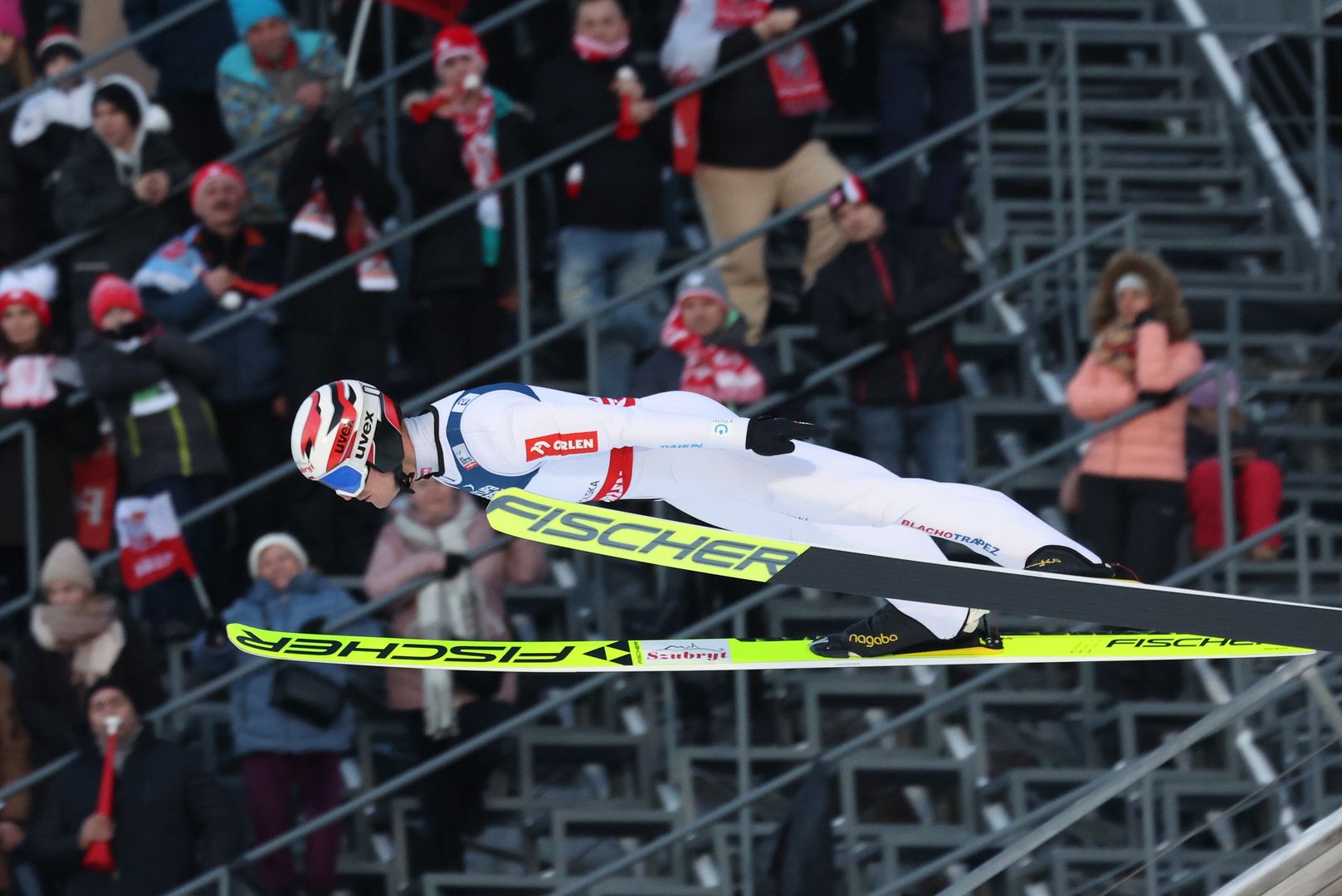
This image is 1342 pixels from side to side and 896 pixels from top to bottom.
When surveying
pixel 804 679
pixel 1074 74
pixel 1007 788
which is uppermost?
pixel 1074 74

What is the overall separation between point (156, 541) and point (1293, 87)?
550cm

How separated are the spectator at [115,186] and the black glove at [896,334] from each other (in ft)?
8.76

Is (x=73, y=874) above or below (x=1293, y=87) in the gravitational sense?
below

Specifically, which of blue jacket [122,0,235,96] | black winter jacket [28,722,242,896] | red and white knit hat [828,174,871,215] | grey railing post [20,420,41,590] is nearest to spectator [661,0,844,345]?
red and white knit hat [828,174,871,215]

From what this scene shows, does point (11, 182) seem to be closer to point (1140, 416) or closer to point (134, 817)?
point (134, 817)

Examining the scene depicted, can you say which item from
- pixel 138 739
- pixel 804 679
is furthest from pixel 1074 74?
pixel 138 739

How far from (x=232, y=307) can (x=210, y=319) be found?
13 cm

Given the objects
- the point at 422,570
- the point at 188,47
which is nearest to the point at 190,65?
the point at 188,47

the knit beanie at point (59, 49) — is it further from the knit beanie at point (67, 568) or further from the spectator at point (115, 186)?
the knit beanie at point (67, 568)

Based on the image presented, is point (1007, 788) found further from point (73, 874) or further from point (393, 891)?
point (73, 874)

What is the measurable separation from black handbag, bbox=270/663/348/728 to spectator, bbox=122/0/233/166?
2482 millimetres

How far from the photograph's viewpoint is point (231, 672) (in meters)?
7.75

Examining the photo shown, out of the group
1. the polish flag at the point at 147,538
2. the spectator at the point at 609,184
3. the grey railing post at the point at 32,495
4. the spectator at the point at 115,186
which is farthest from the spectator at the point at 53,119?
the spectator at the point at 609,184

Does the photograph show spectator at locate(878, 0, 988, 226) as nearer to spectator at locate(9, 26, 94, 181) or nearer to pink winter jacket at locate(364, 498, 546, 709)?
pink winter jacket at locate(364, 498, 546, 709)
